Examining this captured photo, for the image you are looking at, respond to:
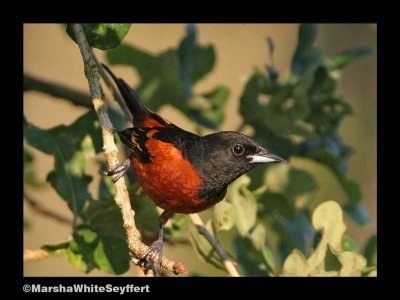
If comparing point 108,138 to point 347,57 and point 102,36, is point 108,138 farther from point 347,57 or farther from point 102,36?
point 347,57

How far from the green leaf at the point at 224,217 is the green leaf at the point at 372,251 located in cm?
87

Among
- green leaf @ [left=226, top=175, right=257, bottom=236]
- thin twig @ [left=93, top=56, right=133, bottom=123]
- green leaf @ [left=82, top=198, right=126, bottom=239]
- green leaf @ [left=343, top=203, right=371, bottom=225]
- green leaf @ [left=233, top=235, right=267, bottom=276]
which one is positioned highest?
thin twig @ [left=93, top=56, right=133, bottom=123]

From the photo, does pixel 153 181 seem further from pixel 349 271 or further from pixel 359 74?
pixel 359 74

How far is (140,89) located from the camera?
4.48 metres

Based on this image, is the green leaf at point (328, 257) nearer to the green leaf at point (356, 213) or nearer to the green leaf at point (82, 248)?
the green leaf at point (356, 213)

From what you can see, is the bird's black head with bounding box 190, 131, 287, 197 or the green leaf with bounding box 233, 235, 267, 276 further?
the green leaf with bounding box 233, 235, 267, 276

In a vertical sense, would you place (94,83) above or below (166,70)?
below

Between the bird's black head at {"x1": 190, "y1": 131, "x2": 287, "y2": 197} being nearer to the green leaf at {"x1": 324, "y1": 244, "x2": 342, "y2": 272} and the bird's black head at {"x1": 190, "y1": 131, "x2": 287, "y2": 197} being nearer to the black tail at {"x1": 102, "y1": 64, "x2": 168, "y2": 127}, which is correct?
the black tail at {"x1": 102, "y1": 64, "x2": 168, "y2": 127}

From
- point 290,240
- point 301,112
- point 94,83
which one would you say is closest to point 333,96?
Answer: point 301,112

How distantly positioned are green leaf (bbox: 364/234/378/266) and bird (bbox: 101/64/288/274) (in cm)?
77

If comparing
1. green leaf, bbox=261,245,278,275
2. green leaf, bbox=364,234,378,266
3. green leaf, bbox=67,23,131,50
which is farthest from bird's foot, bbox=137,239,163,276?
green leaf, bbox=364,234,378,266

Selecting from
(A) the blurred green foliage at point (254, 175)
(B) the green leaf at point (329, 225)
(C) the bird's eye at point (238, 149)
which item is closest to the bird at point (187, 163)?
(C) the bird's eye at point (238, 149)

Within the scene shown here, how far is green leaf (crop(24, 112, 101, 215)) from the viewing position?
3631 mm
